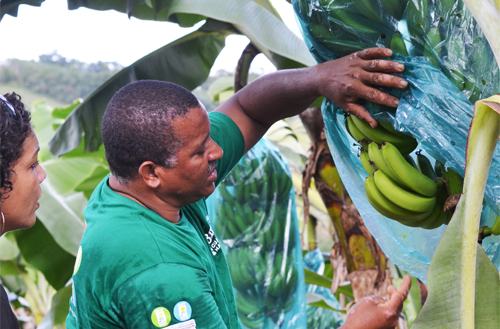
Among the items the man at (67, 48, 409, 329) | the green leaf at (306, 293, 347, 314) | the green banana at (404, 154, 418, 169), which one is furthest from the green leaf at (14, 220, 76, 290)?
the green banana at (404, 154, 418, 169)

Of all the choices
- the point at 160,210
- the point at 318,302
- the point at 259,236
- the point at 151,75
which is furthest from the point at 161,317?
the point at 318,302

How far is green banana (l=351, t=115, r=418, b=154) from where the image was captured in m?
0.75

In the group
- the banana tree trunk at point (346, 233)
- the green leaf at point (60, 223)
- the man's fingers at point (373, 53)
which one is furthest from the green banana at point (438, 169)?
the green leaf at point (60, 223)

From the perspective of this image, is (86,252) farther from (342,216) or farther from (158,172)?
(342,216)

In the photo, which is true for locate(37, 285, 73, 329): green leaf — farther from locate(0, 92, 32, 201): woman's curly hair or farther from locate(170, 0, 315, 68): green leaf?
locate(0, 92, 32, 201): woman's curly hair

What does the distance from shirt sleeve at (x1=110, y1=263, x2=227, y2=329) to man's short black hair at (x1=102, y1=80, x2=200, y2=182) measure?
19 cm

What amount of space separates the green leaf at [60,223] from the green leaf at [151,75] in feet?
0.81

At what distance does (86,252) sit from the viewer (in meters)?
0.71

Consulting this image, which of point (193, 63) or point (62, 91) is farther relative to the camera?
point (62, 91)

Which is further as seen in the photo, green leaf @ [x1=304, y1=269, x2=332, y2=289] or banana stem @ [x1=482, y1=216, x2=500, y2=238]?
green leaf @ [x1=304, y1=269, x2=332, y2=289]

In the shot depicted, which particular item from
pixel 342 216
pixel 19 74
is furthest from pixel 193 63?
pixel 19 74

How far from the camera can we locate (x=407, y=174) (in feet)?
2.27

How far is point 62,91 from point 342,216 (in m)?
2.97

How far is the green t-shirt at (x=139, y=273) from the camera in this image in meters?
0.65
